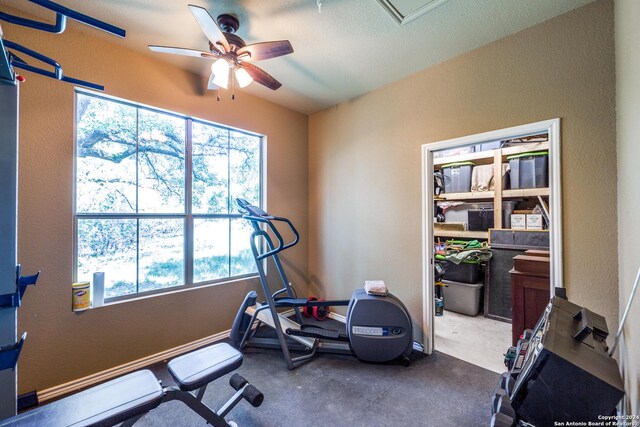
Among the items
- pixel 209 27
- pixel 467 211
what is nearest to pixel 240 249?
pixel 209 27

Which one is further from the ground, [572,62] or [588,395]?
[572,62]

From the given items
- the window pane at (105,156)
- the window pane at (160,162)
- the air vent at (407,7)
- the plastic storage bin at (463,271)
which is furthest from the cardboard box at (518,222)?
the window pane at (105,156)

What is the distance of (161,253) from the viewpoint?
2.72 meters

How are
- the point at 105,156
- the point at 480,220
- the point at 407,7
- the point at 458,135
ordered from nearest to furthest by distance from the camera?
1. the point at 407,7
2. the point at 105,156
3. the point at 458,135
4. the point at 480,220

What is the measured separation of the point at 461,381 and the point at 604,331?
131 cm

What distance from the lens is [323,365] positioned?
2533mm

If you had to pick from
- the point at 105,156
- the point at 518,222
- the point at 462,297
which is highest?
the point at 105,156

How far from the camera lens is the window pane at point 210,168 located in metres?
2.94

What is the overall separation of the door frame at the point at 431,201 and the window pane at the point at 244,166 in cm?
201

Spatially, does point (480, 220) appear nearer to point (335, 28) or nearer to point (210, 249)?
point (335, 28)

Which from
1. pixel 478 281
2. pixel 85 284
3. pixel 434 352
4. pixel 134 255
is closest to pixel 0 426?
pixel 85 284

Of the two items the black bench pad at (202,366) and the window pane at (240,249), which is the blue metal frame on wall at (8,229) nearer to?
the black bench pad at (202,366)

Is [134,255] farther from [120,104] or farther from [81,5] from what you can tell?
[81,5]

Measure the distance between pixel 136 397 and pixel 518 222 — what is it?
4277mm
